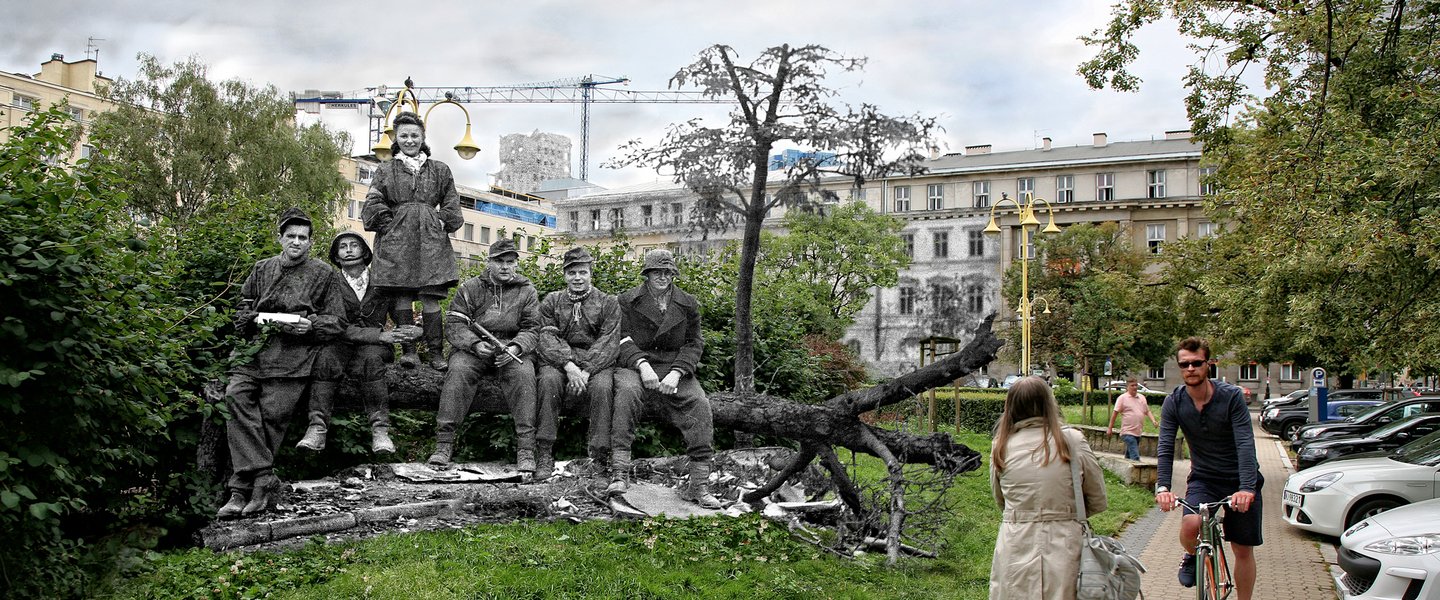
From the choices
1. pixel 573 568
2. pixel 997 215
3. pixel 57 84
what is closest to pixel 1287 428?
pixel 997 215

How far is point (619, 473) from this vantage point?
9.02 meters

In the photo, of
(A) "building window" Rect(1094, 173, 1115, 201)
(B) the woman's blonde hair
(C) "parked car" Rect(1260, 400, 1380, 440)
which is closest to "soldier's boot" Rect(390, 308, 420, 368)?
(B) the woman's blonde hair

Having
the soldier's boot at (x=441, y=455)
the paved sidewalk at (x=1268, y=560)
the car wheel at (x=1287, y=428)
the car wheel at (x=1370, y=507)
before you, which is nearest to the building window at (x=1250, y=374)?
the car wheel at (x=1287, y=428)

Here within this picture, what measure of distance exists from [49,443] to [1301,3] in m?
12.1

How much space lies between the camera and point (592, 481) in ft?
29.8

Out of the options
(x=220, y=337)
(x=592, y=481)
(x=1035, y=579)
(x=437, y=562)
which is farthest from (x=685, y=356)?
(x=1035, y=579)

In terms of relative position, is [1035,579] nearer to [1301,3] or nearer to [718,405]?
[718,405]

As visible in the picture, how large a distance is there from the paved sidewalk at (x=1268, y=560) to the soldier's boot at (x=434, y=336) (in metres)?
6.20

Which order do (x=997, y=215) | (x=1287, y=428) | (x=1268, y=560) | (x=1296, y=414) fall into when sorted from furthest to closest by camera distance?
1. (x=997, y=215)
2. (x=1296, y=414)
3. (x=1287, y=428)
4. (x=1268, y=560)

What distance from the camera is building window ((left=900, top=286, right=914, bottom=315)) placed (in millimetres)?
56969

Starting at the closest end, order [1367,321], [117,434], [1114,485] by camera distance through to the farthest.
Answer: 1. [117,434]
2. [1367,321]
3. [1114,485]

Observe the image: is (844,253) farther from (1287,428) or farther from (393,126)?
(393,126)

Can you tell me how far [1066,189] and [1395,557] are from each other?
169ft

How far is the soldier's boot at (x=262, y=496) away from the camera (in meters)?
7.78
